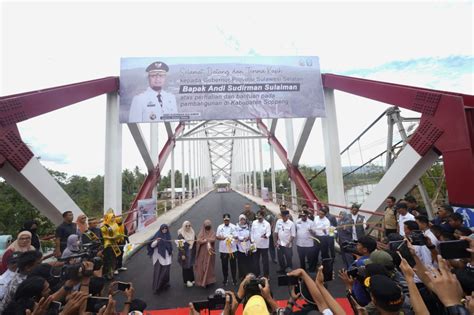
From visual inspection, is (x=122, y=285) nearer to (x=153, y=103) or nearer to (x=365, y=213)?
(x=365, y=213)

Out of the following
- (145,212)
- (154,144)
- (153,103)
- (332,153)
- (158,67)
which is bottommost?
(145,212)

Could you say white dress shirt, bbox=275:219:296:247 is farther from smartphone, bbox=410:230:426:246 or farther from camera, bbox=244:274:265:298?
camera, bbox=244:274:265:298

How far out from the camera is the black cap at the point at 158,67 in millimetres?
7402

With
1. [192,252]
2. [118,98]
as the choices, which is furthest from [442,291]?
[118,98]

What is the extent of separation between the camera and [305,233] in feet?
16.4

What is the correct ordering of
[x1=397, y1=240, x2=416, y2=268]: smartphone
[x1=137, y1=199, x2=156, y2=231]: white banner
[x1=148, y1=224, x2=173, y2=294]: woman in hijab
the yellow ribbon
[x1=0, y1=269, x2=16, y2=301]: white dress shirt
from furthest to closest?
[x1=137, y1=199, x2=156, y2=231]: white banner, the yellow ribbon, [x1=148, y1=224, x2=173, y2=294]: woman in hijab, [x1=0, y1=269, x2=16, y2=301]: white dress shirt, [x1=397, y1=240, x2=416, y2=268]: smartphone

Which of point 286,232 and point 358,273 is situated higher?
point 286,232

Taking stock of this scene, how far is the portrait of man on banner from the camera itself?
23.8 feet

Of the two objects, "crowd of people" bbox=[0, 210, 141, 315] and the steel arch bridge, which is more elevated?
the steel arch bridge


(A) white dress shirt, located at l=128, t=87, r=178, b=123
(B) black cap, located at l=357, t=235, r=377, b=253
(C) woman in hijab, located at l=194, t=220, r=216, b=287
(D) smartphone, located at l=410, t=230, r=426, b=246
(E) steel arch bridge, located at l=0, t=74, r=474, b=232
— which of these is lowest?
(C) woman in hijab, located at l=194, t=220, r=216, b=287

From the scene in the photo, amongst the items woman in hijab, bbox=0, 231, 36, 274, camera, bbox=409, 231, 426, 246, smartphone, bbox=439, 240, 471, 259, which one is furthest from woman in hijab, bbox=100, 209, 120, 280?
smartphone, bbox=439, 240, 471, 259

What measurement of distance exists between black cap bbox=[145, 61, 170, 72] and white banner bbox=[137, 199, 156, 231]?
462 centimetres

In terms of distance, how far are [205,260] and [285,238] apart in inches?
62.0

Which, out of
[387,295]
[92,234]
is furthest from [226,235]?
[387,295]
